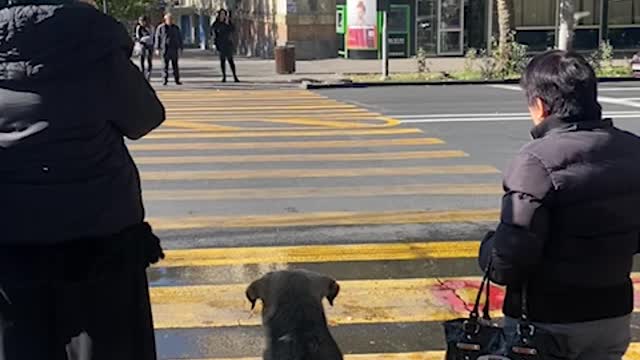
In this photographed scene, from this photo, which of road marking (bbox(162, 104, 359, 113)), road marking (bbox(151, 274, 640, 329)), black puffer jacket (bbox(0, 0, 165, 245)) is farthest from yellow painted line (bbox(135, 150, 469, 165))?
black puffer jacket (bbox(0, 0, 165, 245))

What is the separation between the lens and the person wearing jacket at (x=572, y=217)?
2.80 metres

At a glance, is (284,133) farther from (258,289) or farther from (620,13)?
(620,13)

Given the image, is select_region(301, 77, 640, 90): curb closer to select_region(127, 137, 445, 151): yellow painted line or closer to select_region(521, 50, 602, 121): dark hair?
select_region(127, 137, 445, 151): yellow painted line

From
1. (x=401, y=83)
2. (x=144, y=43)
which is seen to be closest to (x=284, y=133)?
(x=401, y=83)

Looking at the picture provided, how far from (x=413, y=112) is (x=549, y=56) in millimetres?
12773

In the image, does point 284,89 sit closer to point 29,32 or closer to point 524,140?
point 524,140

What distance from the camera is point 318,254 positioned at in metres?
6.69

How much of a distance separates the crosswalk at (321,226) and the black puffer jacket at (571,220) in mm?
1959

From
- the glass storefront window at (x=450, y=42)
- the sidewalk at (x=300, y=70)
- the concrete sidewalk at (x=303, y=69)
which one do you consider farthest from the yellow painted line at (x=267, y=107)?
the glass storefront window at (x=450, y=42)

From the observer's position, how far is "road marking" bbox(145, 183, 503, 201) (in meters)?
8.77

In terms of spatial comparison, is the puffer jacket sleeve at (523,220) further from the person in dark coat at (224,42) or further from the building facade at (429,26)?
the building facade at (429,26)

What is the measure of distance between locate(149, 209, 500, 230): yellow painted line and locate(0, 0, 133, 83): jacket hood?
4.95 m

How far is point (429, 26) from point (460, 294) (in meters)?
28.5

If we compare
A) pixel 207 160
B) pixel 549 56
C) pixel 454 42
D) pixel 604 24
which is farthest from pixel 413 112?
pixel 604 24
